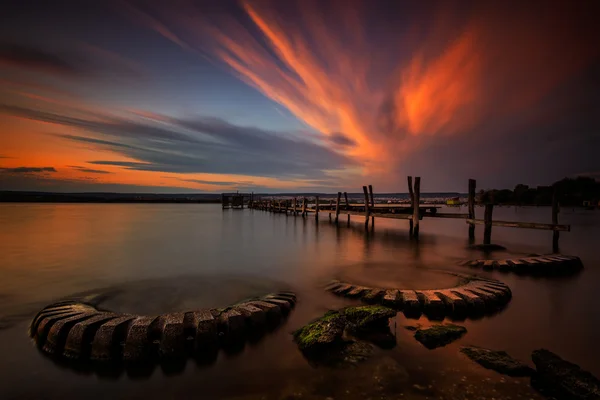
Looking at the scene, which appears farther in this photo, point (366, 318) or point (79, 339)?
point (366, 318)

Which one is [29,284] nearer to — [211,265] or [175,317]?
[211,265]

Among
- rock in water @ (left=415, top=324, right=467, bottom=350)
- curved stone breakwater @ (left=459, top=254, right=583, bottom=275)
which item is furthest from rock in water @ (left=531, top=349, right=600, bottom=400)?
curved stone breakwater @ (left=459, top=254, right=583, bottom=275)

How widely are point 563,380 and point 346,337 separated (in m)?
3.07

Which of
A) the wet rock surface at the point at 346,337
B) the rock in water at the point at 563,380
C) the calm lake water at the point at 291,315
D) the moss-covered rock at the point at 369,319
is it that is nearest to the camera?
the rock in water at the point at 563,380

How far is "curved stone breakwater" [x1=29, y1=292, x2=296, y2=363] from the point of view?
4859 mm

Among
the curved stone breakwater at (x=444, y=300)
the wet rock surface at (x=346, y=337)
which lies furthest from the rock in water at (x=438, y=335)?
the curved stone breakwater at (x=444, y=300)

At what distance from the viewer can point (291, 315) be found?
700 centimetres

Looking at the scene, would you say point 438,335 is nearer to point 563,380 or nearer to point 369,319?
point 369,319

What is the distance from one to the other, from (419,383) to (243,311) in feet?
11.0

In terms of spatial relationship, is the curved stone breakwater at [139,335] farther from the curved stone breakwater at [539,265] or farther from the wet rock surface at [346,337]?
the curved stone breakwater at [539,265]

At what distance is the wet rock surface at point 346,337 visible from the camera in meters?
4.96

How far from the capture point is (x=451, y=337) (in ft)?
18.4

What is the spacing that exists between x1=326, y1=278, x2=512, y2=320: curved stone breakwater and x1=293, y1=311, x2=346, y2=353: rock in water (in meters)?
1.84

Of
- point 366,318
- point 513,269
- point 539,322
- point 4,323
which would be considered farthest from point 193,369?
point 513,269
